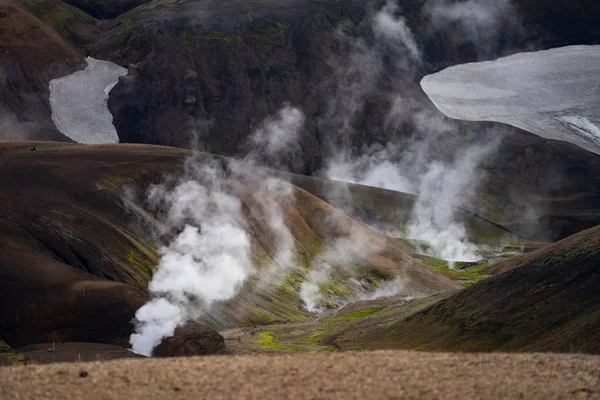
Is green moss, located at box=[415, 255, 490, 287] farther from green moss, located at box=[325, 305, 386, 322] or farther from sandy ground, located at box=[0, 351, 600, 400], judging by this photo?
sandy ground, located at box=[0, 351, 600, 400]

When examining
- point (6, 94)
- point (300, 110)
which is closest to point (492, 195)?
point (300, 110)

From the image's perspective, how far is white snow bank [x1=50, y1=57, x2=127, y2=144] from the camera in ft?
578

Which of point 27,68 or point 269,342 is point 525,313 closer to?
point 269,342

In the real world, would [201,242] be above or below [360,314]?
above

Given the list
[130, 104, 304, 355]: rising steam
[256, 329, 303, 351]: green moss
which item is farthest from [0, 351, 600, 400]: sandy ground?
[256, 329, 303, 351]: green moss

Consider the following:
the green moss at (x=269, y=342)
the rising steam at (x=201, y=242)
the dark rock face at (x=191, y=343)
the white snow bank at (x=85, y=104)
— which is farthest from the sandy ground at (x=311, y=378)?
the white snow bank at (x=85, y=104)

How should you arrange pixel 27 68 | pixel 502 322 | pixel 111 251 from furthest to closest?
pixel 27 68 → pixel 111 251 → pixel 502 322

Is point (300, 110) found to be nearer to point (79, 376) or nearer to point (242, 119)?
point (242, 119)

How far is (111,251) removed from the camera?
7462 cm

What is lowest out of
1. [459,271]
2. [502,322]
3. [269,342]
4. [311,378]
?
[311,378]

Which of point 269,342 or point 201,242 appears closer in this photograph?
point 269,342

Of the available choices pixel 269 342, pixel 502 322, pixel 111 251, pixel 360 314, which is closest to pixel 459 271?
pixel 360 314

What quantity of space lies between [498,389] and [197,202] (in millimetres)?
77219

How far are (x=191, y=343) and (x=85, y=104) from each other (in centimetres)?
14054
